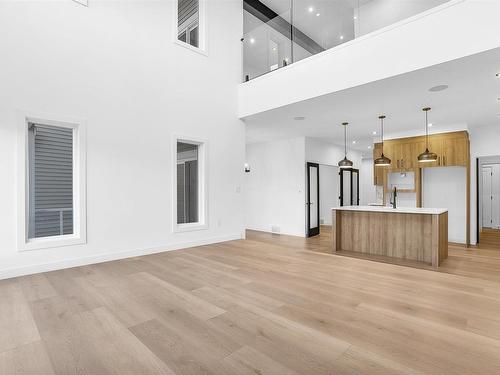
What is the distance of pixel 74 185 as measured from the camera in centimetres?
384

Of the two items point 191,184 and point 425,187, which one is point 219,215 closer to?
point 191,184

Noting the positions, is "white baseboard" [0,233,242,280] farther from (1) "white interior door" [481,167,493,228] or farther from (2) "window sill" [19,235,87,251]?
(1) "white interior door" [481,167,493,228]

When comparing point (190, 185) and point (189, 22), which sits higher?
point (189, 22)

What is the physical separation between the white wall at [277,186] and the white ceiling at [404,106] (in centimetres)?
79

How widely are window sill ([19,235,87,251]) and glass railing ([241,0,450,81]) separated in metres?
4.50

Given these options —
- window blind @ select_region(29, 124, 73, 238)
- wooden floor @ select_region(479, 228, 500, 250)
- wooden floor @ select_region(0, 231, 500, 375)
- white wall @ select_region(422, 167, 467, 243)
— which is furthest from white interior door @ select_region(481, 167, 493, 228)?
window blind @ select_region(29, 124, 73, 238)

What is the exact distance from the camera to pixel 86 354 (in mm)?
1778

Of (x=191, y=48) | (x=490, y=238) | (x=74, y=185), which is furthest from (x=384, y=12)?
(x=490, y=238)

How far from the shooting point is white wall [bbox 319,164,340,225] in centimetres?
1062

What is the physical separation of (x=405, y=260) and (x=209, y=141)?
4.58 metres

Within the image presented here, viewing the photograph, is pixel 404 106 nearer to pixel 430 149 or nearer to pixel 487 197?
pixel 430 149

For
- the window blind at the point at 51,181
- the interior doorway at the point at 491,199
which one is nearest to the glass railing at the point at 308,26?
the window blind at the point at 51,181

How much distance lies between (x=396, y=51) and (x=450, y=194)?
5.39 meters

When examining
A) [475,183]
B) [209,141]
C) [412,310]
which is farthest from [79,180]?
[475,183]
